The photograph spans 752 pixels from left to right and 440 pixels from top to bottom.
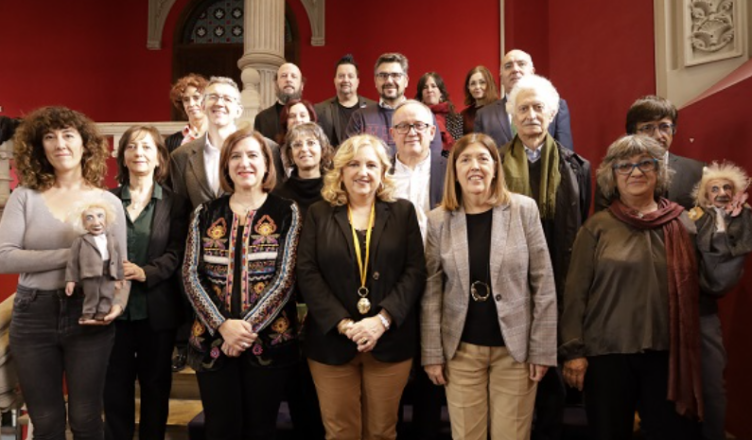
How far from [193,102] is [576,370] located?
2600 millimetres

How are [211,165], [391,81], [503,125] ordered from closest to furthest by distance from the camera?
[211,165] < [503,125] < [391,81]

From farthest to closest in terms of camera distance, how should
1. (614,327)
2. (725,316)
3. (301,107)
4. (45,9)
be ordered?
(45,9) < (301,107) < (725,316) < (614,327)

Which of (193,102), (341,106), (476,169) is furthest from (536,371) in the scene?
(193,102)

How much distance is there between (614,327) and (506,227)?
1.74 ft

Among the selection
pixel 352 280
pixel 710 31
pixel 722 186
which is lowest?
pixel 352 280

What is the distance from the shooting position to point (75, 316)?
2.12 meters

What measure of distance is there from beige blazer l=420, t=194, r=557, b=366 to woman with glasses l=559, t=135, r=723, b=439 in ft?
0.42

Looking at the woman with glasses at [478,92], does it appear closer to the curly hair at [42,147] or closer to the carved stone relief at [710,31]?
the carved stone relief at [710,31]

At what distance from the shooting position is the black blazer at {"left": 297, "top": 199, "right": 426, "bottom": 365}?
212cm

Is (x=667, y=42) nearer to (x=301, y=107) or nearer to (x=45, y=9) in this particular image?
(x=301, y=107)

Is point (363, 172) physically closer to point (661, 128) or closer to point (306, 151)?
point (306, 151)

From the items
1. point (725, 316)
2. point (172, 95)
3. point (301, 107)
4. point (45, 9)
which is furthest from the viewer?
point (45, 9)

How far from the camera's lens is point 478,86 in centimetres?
402

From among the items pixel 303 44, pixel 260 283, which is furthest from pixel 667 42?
pixel 303 44
